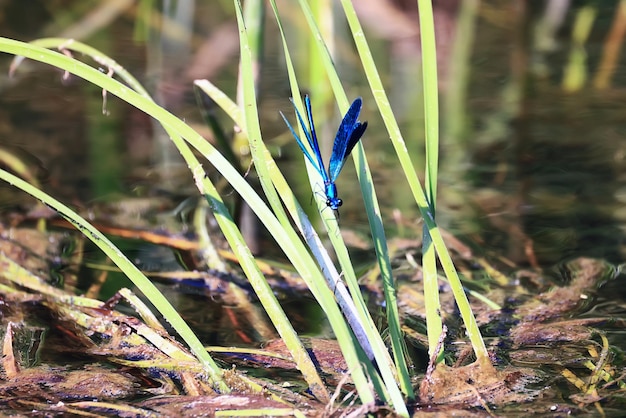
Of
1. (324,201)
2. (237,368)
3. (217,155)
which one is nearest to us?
(217,155)

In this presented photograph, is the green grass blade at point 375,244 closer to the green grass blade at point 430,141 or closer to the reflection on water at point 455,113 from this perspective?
the green grass blade at point 430,141

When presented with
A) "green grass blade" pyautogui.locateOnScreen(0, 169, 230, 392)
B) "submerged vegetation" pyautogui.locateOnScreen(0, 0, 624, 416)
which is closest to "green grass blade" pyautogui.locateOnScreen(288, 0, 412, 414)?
"submerged vegetation" pyautogui.locateOnScreen(0, 0, 624, 416)

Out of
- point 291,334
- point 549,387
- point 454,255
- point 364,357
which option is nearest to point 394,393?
point 364,357

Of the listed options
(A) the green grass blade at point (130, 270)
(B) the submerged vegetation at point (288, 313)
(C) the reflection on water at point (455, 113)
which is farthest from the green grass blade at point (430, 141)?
(C) the reflection on water at point (455, 113)

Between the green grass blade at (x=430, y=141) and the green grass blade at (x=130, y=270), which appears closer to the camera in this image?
the green grass blade at (x=430, y=141)

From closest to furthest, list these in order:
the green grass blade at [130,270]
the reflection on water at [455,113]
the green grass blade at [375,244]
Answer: the green grass blade at [375,244], the green grass blade at [130,270], the reflection on water at [455,113]

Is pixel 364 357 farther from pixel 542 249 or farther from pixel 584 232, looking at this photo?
pixel 584 232

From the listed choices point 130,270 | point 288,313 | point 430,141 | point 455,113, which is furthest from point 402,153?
point 455,113

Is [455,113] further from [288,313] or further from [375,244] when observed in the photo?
[375,244]
